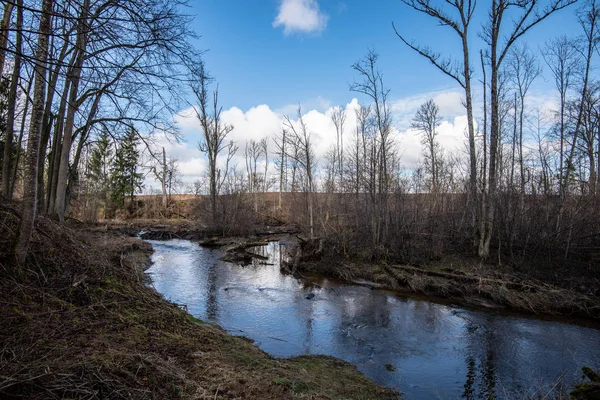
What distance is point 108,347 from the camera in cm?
398

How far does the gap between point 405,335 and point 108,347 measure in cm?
720

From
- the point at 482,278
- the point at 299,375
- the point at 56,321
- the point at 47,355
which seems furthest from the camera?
the point at 482,278

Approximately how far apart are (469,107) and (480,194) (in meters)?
3.89

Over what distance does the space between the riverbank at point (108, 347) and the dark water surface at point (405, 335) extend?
49.1 inches

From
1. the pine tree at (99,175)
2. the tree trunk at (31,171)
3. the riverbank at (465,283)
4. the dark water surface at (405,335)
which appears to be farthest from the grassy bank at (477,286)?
the pine tree at (99,175)

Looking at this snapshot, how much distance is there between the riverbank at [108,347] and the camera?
3.17 m

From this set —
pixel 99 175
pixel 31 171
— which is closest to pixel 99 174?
pixel 99 175

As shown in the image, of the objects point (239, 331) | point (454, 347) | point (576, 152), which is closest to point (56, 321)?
point (239, 331)

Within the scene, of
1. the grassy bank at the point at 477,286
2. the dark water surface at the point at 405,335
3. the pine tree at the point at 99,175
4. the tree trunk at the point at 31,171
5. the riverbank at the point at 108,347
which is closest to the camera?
the riverbank at the point at 108,347

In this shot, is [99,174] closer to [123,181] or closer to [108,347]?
[123,181]

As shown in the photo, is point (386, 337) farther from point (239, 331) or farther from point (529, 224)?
point (529, 224)

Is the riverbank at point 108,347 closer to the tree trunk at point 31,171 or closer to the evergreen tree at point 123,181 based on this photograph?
the tree trunk at point 31,171

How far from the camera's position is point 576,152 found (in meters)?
20.5

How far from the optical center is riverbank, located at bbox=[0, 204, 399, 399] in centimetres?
317
